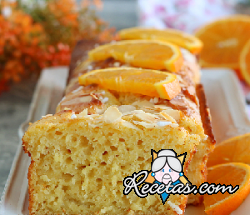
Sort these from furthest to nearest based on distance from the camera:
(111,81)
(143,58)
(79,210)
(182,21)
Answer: (182,21), (143,58), (111,81), (79,210)

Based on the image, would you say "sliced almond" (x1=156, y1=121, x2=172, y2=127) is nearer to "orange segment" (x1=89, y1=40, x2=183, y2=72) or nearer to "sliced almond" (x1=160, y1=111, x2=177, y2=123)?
"sliced almond" (x1=160, y1=111, x2=177, y2=123)

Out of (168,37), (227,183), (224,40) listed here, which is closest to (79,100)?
(227,183)

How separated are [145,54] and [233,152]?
978 mm

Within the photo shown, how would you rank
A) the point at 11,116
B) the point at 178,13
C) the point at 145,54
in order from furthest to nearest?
1. the point at 178,13
2. the point at 11,116
3. the point at 145,54

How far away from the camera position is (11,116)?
145 inches

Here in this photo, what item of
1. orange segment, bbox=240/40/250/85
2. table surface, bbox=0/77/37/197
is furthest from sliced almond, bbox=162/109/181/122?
orange segment, bbox=240/40/250/85

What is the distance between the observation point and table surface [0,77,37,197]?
298cm

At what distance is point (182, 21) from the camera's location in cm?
556

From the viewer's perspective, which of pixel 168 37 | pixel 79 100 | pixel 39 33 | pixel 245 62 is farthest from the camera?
pixel 245 62

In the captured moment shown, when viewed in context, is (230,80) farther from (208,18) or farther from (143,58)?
(208,18)

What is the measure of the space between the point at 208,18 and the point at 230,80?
7.58 ft

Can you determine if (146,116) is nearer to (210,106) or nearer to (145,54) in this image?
(145,54)

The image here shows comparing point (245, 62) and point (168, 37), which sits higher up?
point (245, 62)

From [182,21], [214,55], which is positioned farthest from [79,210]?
[182,21]
